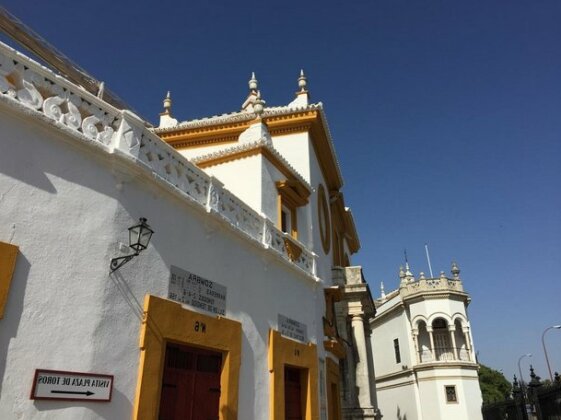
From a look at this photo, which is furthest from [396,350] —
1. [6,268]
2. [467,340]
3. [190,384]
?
[6,268]

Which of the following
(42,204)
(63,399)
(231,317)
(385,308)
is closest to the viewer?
(63,399)

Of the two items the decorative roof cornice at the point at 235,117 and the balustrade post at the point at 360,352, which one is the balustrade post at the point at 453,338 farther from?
the decorative roof cornice at the point at 235,117

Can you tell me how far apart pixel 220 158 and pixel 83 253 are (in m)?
5.64

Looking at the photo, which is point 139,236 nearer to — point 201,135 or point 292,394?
point 292,394

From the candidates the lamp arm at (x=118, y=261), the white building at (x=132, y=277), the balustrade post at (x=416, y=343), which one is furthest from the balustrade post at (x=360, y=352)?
the balustrade post at (x=416, y=343)

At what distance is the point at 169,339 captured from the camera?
5641 millimetres

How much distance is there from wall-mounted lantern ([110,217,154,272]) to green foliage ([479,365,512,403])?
46.0m

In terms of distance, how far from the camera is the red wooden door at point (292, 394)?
8586 millimetres

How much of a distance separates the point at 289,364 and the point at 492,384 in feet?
144

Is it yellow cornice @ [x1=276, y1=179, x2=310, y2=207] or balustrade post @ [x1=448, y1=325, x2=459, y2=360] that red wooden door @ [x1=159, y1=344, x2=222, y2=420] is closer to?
yellow cornice @ [x1=276, y1=179, x2=310, y2=207]

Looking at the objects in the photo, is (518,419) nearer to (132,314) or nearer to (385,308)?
(132,314)

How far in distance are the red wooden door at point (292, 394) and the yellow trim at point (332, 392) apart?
5.84ft

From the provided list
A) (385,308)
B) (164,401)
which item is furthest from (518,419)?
(385,308)

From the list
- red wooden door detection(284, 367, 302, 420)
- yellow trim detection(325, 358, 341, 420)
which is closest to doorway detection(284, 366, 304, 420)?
red wooden door detection(284, 367, 302, 420)
